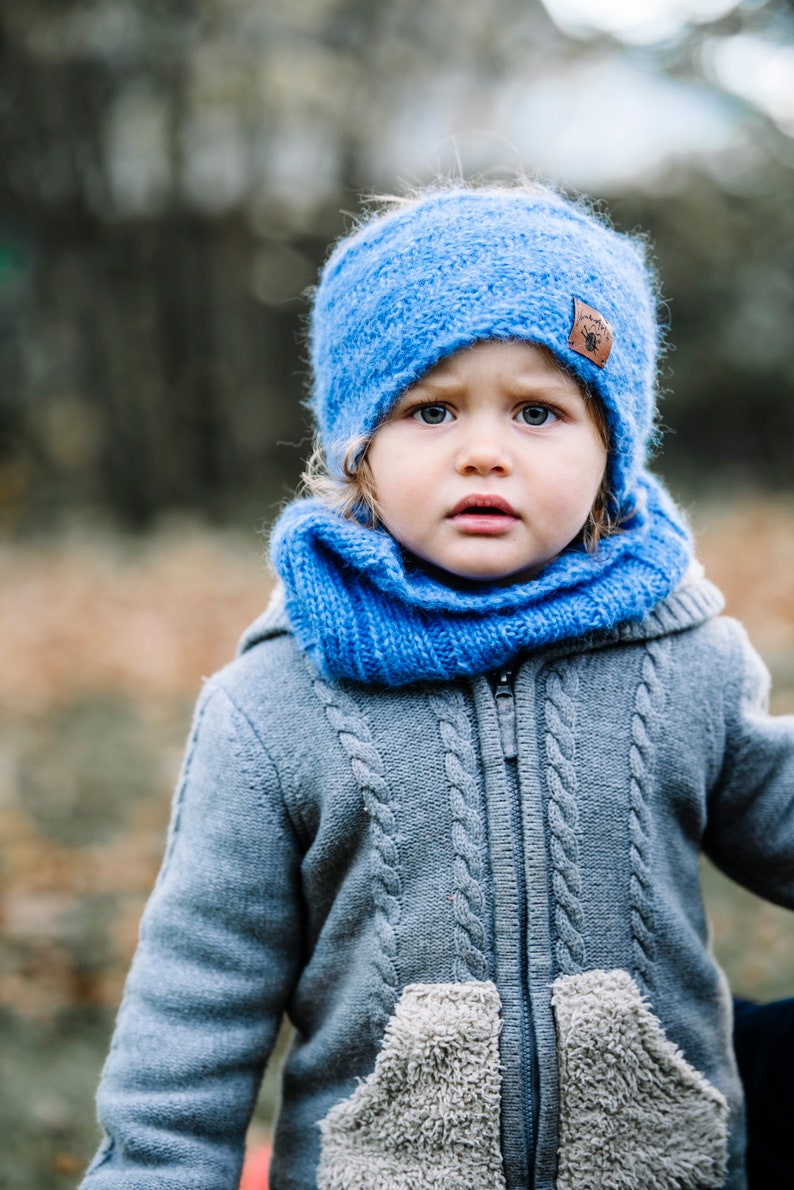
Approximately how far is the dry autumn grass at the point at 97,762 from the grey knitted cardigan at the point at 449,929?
41.0 inches

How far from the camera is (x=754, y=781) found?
67.4 inches

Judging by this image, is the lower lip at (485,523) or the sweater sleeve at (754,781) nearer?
the lower lip at (485,523)

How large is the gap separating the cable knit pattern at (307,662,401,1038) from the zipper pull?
176 millimetres

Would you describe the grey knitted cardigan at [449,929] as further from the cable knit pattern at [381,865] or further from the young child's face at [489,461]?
the young child's face at [489,461]

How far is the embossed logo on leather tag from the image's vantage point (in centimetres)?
155

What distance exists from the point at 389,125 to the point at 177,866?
821 cm

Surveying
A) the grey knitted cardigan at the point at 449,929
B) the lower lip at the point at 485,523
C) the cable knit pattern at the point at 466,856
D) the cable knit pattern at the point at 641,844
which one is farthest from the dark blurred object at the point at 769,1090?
the lower lip at the point at 485,523

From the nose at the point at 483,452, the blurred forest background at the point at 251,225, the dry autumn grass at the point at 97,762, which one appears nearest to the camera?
the nose at the point at 483,452

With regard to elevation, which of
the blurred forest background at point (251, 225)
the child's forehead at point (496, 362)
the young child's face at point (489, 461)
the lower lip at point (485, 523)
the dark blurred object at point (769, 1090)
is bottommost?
the dark blurred object at point (769, 1090)

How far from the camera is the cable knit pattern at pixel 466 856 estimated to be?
1.57 meters

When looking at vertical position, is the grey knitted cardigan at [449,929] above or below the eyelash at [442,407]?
below

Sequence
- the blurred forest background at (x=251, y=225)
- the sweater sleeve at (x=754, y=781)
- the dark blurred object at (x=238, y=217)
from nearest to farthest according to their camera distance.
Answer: the sweater sleeve at (x=754, y=781)
the blurred forest background at (x=251, y=225)
the dark blurred object at (x=238, y=217)

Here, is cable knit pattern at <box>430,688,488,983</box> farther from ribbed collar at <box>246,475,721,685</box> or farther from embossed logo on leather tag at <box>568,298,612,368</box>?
embossed logo on leather tag at <box>568,298,612,368</box>

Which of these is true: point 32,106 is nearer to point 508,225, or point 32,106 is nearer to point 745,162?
point 745,162
